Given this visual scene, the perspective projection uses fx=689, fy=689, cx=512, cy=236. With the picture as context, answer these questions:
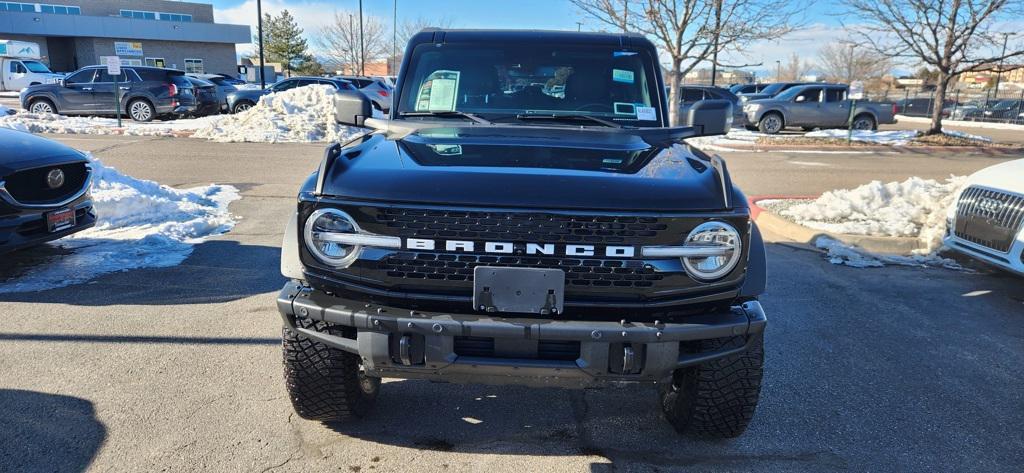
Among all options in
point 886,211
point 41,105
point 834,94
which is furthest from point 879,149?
point 41,105

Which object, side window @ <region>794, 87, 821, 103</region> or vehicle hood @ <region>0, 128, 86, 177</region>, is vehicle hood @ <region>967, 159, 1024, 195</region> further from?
side window @ <region>794, 87, 821, 103</region>

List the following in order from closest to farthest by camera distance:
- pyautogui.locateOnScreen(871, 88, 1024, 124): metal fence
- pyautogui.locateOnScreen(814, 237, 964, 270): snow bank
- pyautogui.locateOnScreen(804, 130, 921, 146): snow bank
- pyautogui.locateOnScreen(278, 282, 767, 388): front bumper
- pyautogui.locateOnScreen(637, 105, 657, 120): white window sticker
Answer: pyautogui.locateOnScreen(278, 282, 767, 388): front bumper
pyautogui.locateOnScreen(637, 105, 657, 120): white window sticker
pyautogui.locateOnScreen(814, 237, 964, 270): snow bank
pyautogui.locateOnScreen(804, 130, 921, 146): snow bank
pyautogui.locateOnScreen(871, 88, 1024, 124): metal fence

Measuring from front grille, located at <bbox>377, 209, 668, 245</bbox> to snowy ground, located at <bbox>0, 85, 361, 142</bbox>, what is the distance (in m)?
14.4

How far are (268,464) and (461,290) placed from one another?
120 cm

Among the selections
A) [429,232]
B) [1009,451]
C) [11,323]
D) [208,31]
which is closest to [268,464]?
[429,232]

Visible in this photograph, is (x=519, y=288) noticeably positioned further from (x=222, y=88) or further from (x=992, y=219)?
(x=222, y=88)

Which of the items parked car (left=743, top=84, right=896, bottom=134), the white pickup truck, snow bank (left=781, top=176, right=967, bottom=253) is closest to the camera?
snow bank (left=781, top=176, right=967, bottom=253)

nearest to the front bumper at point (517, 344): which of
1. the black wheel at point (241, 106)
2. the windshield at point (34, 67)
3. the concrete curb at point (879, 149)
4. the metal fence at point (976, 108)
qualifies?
Result: the concrete curb at point (879, 149)

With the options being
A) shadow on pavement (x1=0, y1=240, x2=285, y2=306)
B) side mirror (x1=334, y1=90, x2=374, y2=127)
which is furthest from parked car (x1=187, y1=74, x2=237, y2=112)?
side mirror (x1=334, y1=90, x2=374, y2=127)

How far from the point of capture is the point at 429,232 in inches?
102

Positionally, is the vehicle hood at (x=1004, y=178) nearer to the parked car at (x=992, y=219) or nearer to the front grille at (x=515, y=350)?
the parked car at (x=992, y=219)

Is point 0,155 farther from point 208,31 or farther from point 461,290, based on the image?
point 208,31

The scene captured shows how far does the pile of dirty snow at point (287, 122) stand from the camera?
648 inches

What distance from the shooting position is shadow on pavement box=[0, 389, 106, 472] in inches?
114
